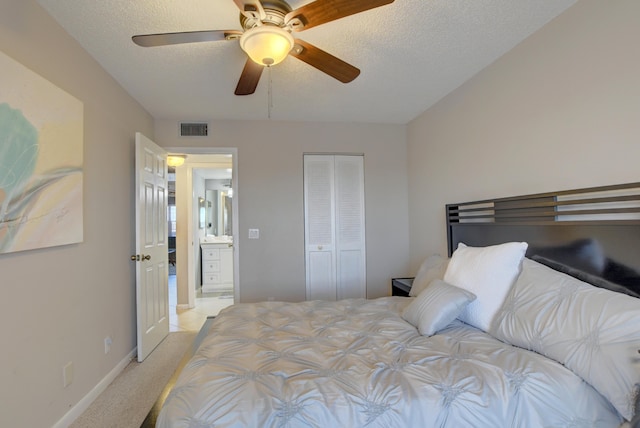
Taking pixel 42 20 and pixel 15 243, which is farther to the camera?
pixel 42 20

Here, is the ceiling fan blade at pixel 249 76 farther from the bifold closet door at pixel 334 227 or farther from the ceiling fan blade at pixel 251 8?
the bifold closet door at pixel 334 227

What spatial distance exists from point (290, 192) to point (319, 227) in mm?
568

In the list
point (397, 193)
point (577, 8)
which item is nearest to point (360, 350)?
point (577, 8)

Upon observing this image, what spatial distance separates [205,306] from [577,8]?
5202 mm

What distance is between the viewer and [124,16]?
6.17 ft

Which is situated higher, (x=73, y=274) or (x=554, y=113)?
(x=554, y=113)

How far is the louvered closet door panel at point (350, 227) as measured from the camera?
12.8ft

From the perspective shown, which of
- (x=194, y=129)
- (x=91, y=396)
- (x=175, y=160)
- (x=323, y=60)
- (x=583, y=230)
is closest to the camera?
(x=583, y=230)

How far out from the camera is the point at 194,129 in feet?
12.1

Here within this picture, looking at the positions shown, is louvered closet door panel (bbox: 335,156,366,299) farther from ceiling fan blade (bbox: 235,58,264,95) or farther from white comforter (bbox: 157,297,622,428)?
white comforter (bbox: 157,297,622,428)

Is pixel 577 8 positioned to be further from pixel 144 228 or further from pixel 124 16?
pixel 144 228

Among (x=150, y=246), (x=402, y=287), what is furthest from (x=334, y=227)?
(x=150, y=246)

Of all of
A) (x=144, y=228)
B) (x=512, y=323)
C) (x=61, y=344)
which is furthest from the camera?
(x=144, y=228)

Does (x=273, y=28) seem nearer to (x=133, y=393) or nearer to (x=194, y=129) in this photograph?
(x=194, y=129)
